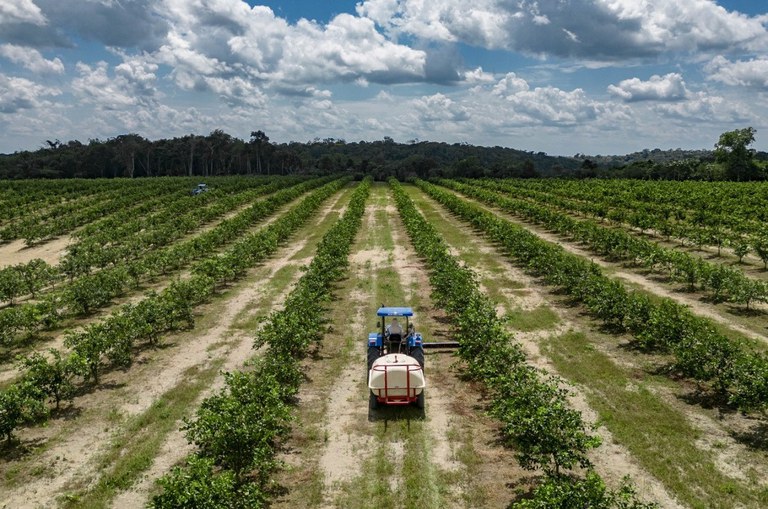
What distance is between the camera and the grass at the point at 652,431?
10820 millimetres

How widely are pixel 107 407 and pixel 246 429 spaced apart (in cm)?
633

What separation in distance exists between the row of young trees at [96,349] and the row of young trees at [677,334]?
16249 mm

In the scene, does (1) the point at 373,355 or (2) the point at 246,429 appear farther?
(1) the point at 373,355

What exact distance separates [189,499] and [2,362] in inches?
547

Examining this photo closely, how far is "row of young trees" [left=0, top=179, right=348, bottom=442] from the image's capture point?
42.7ft

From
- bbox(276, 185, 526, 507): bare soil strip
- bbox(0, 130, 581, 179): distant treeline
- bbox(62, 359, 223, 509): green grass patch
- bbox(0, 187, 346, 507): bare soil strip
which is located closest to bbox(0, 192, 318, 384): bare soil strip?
bbox(0, 187, 346, 507): bare soil strip

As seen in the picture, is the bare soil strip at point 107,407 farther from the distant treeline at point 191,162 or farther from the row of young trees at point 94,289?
the distant treeline at point 191,162

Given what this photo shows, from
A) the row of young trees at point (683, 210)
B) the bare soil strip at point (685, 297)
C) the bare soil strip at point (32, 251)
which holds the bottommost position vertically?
the bare soil strip at point (32, 251)

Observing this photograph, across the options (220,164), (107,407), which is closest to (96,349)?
(107,407)

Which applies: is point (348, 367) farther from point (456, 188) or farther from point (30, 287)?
point (456, 188)

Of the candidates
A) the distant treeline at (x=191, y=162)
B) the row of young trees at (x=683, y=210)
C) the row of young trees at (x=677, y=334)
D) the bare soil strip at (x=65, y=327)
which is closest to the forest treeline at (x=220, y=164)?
the distant treeline at (x=191, y=162)

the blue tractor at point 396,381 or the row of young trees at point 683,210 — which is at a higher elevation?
the row of young trees at point 683,210

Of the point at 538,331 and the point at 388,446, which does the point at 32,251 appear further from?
the point at 388,446

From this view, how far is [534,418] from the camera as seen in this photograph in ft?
36.7
